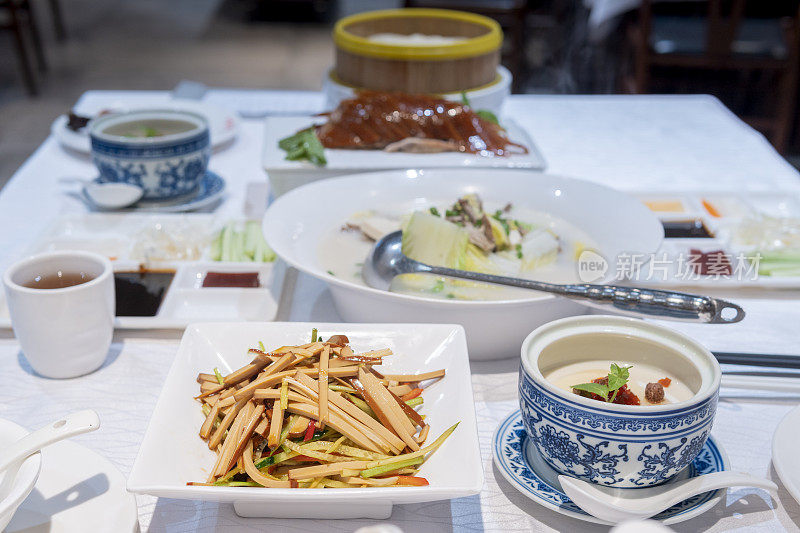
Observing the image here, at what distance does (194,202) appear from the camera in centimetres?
171

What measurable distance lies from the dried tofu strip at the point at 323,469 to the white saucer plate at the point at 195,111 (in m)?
1.27

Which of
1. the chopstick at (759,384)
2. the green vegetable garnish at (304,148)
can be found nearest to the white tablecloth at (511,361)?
the chopstick at (759,384)

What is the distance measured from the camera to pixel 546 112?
7.95 feet

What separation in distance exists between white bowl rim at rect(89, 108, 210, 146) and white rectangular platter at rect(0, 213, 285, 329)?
0.16 metres

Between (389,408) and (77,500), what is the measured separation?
0.36 m

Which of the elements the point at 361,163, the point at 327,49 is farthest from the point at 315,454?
the point at 327,49

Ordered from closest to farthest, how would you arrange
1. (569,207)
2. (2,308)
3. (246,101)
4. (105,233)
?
(2,308) → (569,207) → (105,233) → (246,101)

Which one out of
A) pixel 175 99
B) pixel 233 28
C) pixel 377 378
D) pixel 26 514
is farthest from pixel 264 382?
pixel 233 28

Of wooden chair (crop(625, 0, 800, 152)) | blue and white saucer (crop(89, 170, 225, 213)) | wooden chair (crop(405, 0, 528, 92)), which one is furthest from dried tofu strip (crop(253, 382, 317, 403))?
wooden chair (crop(405, 0, 528, 92))

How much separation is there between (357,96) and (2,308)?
0.93m

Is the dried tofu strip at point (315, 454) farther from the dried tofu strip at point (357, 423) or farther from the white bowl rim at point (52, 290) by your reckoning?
the white bowl rim at point (52, 290)

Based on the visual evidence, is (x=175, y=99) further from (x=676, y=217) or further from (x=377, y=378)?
(x=377, y=378)

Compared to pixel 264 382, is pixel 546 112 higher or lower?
lower

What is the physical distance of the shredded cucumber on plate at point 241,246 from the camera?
1471mm
